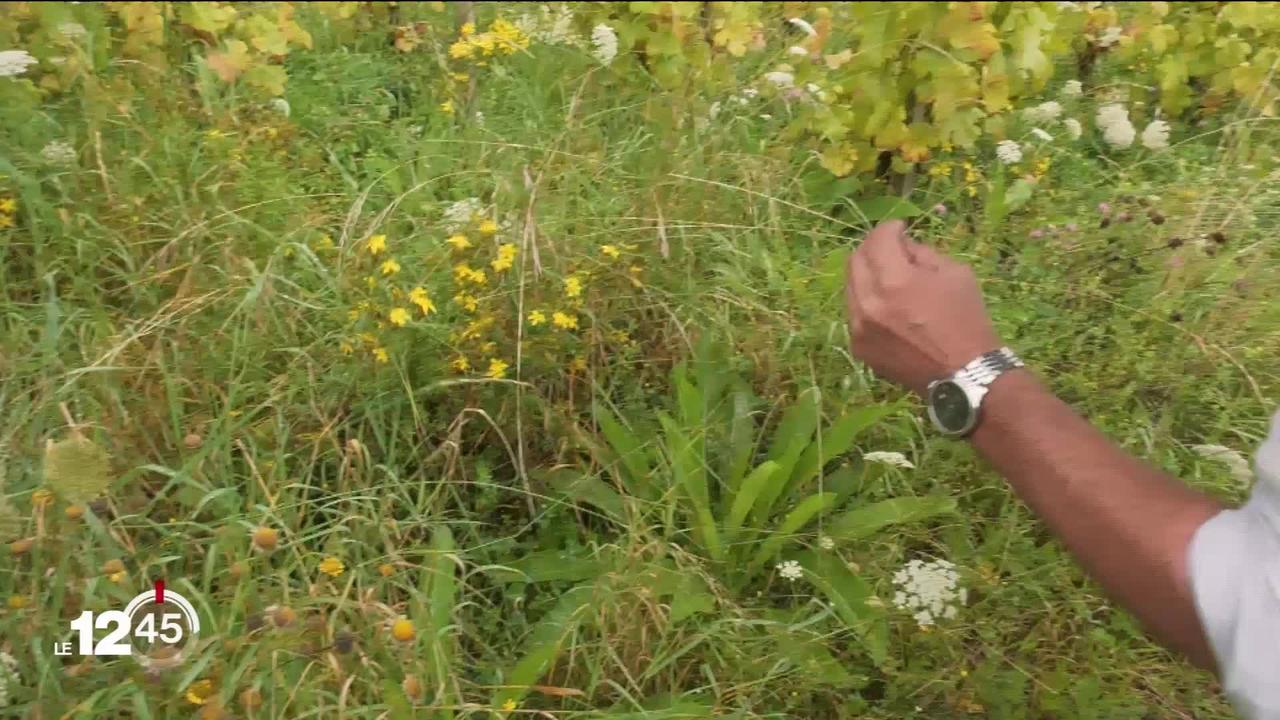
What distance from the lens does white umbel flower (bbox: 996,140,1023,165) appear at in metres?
2.38

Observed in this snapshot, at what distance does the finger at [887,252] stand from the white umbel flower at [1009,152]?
45.5 inches

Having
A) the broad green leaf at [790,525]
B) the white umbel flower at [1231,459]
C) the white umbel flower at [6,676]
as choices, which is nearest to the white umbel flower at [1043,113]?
the white umbel flower at [1231,459]

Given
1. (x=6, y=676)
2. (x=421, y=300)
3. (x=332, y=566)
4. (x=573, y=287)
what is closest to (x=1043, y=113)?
(x=573, y=287)

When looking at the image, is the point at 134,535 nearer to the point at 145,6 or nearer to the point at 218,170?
the point at 218,170

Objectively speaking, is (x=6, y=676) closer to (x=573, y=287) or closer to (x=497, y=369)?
(x=497, y=369)

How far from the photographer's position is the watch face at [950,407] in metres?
1.20

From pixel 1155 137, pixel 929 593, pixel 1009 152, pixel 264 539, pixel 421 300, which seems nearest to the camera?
pixel 264 539

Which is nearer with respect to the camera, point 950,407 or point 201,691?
point 950,407

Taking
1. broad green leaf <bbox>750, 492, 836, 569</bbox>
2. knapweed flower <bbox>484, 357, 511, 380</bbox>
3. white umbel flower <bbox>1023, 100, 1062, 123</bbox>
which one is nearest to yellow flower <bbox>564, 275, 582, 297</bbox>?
knapweed flower <bbox>484, 357, 511, 380</bbox>

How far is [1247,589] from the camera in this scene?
0.91 meters

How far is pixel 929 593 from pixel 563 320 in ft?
2.50

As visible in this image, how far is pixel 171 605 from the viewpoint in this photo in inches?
58.8

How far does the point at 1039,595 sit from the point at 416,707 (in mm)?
1052

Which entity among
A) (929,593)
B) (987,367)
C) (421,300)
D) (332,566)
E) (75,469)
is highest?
(987,367)
